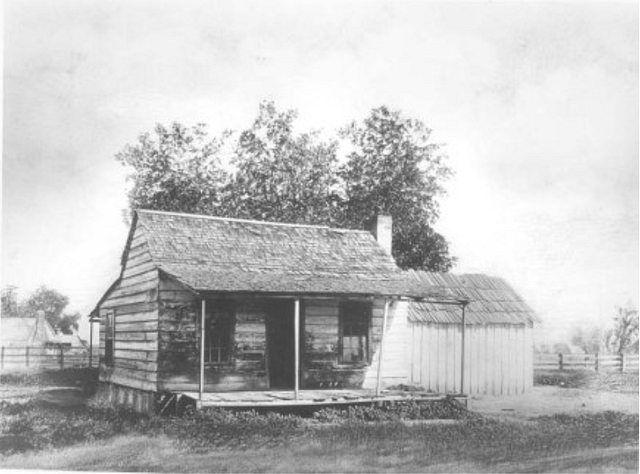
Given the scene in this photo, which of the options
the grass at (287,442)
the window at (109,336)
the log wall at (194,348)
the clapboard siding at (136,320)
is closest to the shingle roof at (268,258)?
the clapboard siding at (136,320)

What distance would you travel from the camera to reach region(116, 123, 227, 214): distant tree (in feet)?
56.7

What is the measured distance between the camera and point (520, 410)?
19.5 meters

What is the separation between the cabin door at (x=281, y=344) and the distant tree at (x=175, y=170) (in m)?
3.94

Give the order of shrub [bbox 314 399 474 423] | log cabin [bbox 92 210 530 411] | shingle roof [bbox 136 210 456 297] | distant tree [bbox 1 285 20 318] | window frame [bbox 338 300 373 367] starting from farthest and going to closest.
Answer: window frame [bbox 338 300 373 367], shingle roof [bbox 136 210 456 297], log cabin [bbox 92 210 530 411], shrub [bbox 314 399 474 423], distant tree [bbox 1 285 20 318]

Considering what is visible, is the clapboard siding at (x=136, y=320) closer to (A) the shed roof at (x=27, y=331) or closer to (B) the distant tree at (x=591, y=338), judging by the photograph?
(A) the shed roof at (x=27, y=331)

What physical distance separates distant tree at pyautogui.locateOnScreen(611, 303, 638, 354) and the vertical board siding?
7003 mm

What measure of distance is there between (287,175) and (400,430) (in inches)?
506

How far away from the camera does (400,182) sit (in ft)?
83.9

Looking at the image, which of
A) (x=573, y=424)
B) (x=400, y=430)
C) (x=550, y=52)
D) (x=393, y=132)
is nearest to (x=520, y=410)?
(x=573, y=424)

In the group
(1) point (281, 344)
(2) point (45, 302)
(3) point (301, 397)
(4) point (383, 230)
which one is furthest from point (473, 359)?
(2) point (45, 302)

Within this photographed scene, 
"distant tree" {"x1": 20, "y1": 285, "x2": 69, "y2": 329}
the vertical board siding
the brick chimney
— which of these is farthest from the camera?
the brick chimney

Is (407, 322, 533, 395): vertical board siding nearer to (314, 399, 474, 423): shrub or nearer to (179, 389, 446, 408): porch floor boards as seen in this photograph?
(179, 389, 446, 408): porch floor boards

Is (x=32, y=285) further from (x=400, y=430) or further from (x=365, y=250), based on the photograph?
(x=365, y=250)

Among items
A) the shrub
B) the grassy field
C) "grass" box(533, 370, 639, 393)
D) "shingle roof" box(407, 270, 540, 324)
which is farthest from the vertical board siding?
the grassy field
